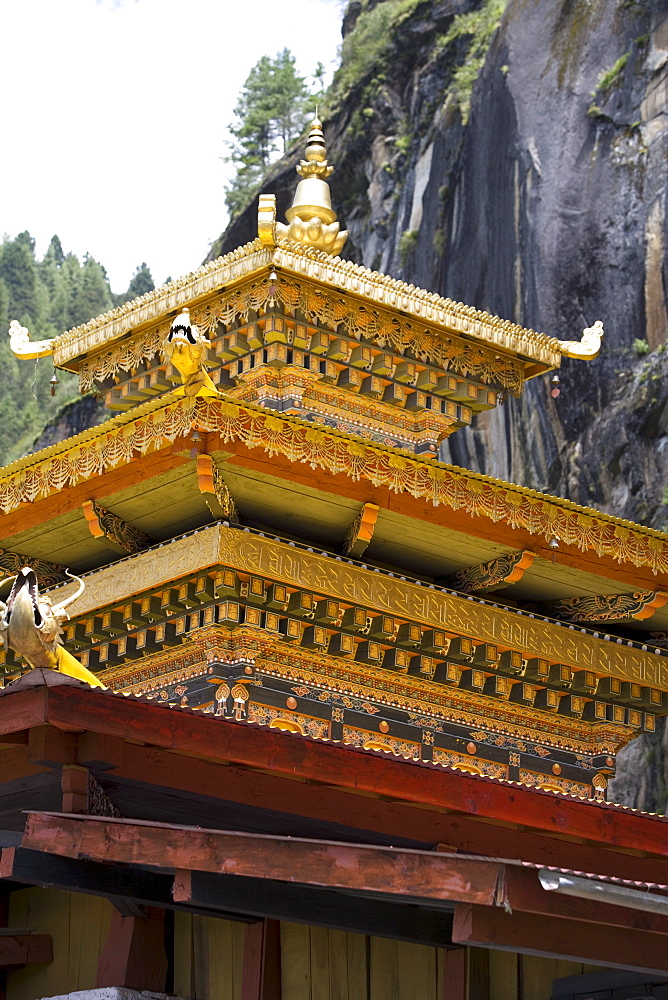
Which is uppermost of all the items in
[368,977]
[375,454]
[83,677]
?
[375,454]

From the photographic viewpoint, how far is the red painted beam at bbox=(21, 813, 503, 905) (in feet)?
20.1

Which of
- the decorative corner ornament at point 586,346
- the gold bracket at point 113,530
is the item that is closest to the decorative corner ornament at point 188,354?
the gold bracket at point 113,530

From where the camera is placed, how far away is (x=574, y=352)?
17.2 meters

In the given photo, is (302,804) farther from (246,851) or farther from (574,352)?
(574,352)

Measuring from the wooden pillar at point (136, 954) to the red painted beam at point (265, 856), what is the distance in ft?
3.29

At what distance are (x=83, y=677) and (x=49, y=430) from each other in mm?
39453

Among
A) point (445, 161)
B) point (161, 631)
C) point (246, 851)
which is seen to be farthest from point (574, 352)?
point (445, 161)

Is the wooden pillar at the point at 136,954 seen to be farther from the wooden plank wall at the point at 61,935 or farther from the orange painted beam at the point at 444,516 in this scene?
the orange painted beam at the point at 444,516

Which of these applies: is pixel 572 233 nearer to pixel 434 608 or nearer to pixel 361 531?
pixel 434 608

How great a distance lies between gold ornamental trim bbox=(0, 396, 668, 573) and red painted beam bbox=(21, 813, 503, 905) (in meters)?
5.30

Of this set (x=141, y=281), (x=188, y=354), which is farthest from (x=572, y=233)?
(x=141, y=281)

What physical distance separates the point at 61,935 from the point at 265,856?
7.93 ft

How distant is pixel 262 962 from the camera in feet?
24.5

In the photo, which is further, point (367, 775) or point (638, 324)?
point (638, 324)
